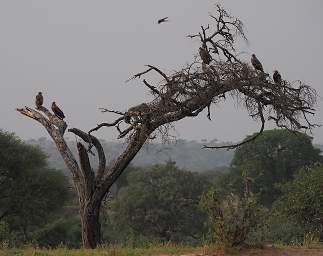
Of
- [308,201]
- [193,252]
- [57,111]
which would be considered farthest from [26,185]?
[193,252]

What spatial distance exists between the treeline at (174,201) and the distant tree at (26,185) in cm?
5

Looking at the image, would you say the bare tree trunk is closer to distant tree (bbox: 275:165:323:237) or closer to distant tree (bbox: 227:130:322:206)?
distant tree (bbox: 275:165:323:237)

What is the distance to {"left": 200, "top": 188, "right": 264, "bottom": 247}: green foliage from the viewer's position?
27.5 ft

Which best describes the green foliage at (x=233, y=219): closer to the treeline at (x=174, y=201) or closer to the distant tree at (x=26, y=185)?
the treeline at (x=174, y=201)

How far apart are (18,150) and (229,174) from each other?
21.4 metres

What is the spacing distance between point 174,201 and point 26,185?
13919 mm

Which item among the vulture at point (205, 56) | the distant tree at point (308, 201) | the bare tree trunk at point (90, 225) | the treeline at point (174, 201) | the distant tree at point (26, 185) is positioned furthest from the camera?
the distant tree at point (26, 185)

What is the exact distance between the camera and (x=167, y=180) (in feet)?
123

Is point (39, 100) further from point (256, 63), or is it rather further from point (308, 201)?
point (308, 201)

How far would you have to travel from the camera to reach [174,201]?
36.1 meters

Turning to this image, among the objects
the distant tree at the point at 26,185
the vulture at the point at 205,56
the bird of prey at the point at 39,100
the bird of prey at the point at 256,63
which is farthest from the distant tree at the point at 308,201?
the distant tree at the point at 26,185

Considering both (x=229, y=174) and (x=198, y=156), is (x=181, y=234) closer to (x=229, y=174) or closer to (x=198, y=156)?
(x=229, y=174)

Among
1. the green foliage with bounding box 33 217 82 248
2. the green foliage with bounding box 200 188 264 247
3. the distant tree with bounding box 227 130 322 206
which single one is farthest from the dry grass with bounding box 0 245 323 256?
the distant tree with bounding box 227 130 322 206

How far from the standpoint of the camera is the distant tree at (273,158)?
1587 inches
